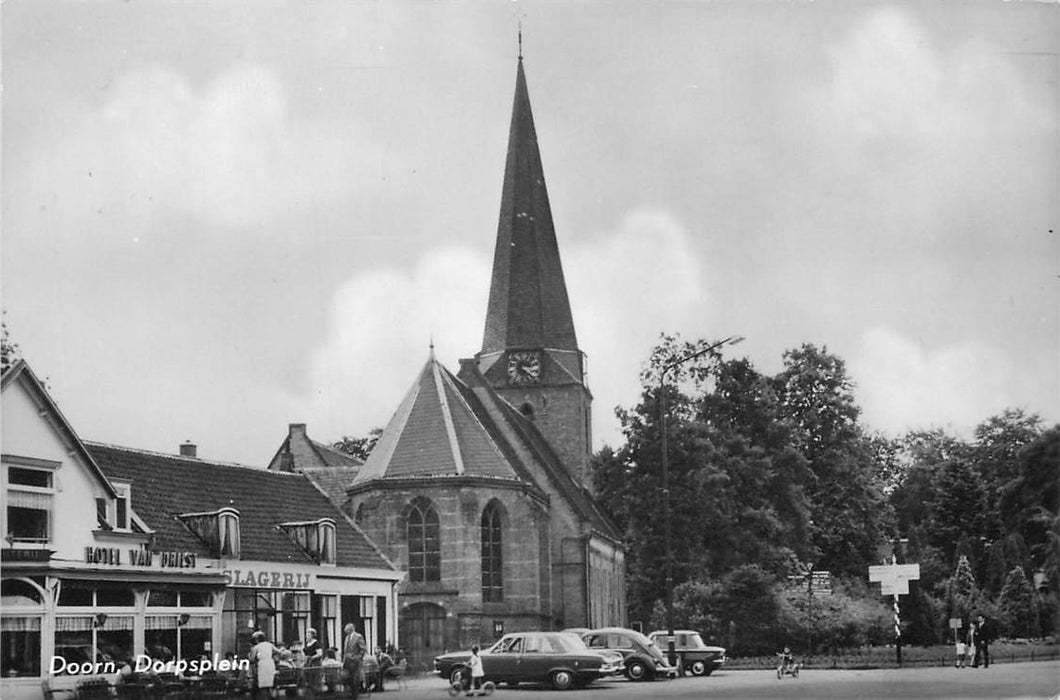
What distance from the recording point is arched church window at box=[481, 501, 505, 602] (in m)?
45.8

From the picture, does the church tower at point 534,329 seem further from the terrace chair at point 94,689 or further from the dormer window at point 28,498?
the terrace chair at point 94,689

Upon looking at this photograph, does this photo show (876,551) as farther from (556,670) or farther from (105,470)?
(105,470)

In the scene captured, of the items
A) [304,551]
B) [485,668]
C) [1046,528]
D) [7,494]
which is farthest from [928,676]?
[7,494]

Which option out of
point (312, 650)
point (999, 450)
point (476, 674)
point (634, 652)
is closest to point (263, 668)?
point (312, 650)

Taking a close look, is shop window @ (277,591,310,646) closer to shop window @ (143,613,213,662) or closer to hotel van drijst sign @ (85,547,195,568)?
hotel van drijst sign @ (85,547,195,568)

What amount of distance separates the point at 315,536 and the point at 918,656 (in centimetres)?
1498

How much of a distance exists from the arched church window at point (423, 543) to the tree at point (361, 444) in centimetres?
698

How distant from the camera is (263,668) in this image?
20156 millimetres

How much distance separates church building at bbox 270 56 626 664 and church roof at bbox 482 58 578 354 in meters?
0.06

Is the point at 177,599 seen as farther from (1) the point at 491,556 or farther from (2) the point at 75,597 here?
(1) the point at 491,556

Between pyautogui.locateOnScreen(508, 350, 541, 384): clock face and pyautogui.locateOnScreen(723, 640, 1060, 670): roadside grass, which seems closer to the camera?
pyautogui.locateOnScreen(723, 640, 1060, 670): roadside grass

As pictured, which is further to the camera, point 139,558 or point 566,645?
point 566,645

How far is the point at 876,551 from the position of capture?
48656 mm

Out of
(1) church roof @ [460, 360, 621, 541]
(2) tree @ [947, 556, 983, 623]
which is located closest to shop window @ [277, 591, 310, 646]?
(2) tree @ [947, 556, 983, 623]
